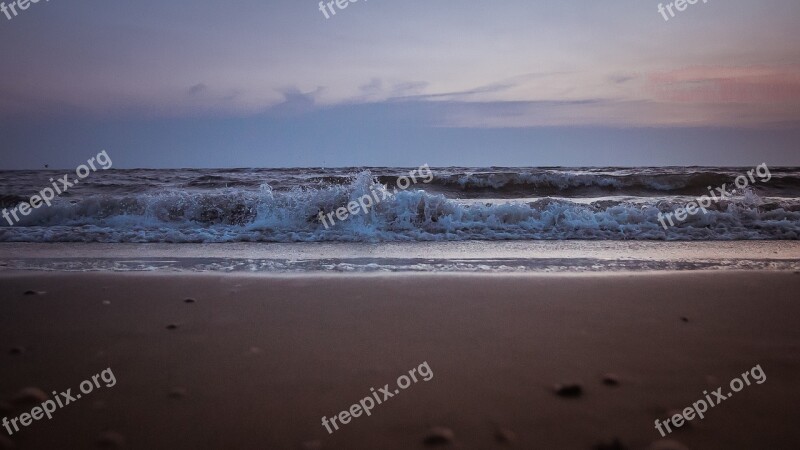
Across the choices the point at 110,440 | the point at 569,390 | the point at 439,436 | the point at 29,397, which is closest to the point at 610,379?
the point at 569,390

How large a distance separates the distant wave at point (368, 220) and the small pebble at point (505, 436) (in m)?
5.42

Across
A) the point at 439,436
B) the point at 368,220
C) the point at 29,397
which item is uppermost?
the point at 368,220

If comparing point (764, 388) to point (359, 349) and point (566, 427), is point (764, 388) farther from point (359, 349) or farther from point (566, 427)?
point (359, 349)

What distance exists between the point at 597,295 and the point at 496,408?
2.21 meters

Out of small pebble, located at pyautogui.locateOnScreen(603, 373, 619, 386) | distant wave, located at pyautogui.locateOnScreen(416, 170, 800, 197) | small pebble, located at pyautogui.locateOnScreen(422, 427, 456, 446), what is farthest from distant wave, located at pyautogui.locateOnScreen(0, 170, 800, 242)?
distant wave, located at pyautogui.locateOnScreen(416, 170, 800, 197)

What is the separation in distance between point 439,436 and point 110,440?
129cm

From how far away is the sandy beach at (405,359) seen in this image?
6.37 ft

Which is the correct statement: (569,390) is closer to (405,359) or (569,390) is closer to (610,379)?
(610,379)

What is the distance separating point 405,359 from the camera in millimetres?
2666

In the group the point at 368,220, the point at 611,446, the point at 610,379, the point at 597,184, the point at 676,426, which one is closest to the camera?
the point at 611,446

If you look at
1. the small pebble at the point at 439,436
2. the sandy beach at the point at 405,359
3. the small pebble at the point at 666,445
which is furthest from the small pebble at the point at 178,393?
the small pebble at the point at 666,445

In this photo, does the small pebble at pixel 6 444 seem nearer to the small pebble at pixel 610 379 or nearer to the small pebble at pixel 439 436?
the small pebble at pixel 439 436

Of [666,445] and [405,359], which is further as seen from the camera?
[405,359]

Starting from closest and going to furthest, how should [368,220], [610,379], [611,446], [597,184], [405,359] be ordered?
1. [611,446]
2. [610,379]
3. [405,359]
4. [368,220]
5. [597,184]
